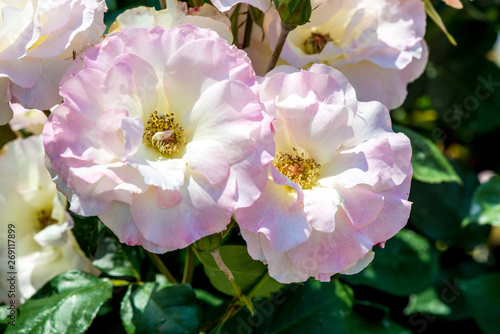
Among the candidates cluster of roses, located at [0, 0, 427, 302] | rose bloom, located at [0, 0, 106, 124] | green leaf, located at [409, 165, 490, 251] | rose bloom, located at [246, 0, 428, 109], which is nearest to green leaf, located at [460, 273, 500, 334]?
green leaf, located at [409, 165, 490, 251]

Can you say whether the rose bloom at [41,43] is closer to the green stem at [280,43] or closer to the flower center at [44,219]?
the green stem at [280,43]

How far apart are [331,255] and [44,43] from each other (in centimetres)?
36

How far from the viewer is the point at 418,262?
3.64 ft

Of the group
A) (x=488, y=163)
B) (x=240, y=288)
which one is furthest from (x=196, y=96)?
(x=488, y=163)

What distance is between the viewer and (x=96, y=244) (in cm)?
71

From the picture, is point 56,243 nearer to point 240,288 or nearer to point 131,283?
point 131,283

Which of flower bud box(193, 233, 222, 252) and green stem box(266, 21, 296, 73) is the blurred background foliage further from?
green stem box(266, 21, 296, 73)

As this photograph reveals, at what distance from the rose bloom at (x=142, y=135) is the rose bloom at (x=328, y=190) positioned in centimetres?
3

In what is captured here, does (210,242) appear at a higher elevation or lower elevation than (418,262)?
higher

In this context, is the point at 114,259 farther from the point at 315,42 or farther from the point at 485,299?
the point at 485,299

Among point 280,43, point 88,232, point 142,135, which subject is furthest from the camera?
point 88,232

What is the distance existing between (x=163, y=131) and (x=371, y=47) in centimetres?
29

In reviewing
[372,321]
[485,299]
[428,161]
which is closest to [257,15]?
[428,161]

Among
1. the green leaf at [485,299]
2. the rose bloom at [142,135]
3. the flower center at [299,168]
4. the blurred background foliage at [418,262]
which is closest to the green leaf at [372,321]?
the blurred background foliage at [418,262]
